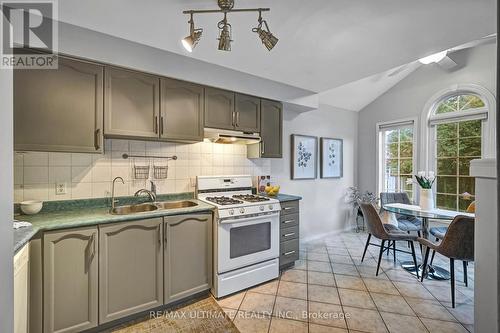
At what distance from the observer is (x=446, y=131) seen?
3537mm

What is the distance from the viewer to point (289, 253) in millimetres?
2850

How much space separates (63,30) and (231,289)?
2.69 metres

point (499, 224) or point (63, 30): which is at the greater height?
point (63, 30)

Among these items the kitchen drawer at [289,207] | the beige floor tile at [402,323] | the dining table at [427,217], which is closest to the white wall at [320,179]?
the kitchen drawer at [289,207]

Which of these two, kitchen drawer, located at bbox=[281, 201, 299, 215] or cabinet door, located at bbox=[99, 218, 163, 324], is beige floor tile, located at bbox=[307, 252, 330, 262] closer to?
kitchen drawer, located at bbox=[281, 201, 299, 215]

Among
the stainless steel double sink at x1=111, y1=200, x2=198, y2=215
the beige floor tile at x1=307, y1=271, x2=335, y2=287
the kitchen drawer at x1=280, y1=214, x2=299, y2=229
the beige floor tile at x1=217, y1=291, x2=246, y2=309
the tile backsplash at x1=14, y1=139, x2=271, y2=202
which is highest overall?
the tile backsplash at x1=14, y1=139, x2=271, y2=202

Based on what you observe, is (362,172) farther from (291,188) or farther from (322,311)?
(322,311)

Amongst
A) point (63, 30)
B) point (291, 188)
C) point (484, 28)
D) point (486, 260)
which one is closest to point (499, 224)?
point (486, 260)

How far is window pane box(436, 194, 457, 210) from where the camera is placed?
3.49 meters

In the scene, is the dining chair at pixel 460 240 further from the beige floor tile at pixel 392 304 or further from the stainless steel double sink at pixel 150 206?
the stainless steel double sink at pixel 150 206

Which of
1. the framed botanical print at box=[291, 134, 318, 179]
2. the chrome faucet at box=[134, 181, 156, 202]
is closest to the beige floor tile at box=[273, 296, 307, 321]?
the chrome faucet at box=[134, 181, 156, 202]

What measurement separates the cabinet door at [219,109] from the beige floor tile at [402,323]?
7.89 ft

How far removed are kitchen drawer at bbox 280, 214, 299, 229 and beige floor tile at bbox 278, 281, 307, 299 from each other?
638 millimetres

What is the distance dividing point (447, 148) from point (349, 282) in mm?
2751
